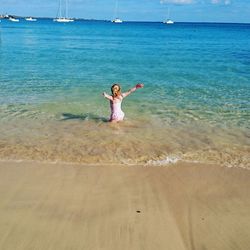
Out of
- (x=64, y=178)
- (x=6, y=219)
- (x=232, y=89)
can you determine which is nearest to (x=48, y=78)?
(x=232, y=89)

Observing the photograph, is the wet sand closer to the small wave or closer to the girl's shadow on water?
the small wave

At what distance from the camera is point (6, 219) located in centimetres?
522

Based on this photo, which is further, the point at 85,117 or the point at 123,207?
the point at 85,117

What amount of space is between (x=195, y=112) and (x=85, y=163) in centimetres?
546

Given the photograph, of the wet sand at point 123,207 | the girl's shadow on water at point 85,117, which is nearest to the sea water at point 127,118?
the girl's shadow on water at point 85,117

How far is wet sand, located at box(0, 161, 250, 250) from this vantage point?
4.81 metres

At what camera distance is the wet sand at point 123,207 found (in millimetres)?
4812

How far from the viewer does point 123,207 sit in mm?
5605

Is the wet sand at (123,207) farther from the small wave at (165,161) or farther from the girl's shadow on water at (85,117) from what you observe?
the girl's shadow on water at (85,117)

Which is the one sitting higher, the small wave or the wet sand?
the wet sand

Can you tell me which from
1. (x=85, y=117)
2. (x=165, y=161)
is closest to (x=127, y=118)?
(x=85, y=117)

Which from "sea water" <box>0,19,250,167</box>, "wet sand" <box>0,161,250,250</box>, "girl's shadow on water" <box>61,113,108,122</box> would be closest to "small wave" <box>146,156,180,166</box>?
"sea water" <box>0,19,250,167</box>

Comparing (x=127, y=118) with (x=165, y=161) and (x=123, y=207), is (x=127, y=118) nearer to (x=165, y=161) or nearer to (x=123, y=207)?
(x=165, y=161)

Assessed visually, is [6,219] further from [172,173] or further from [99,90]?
[99,90]
